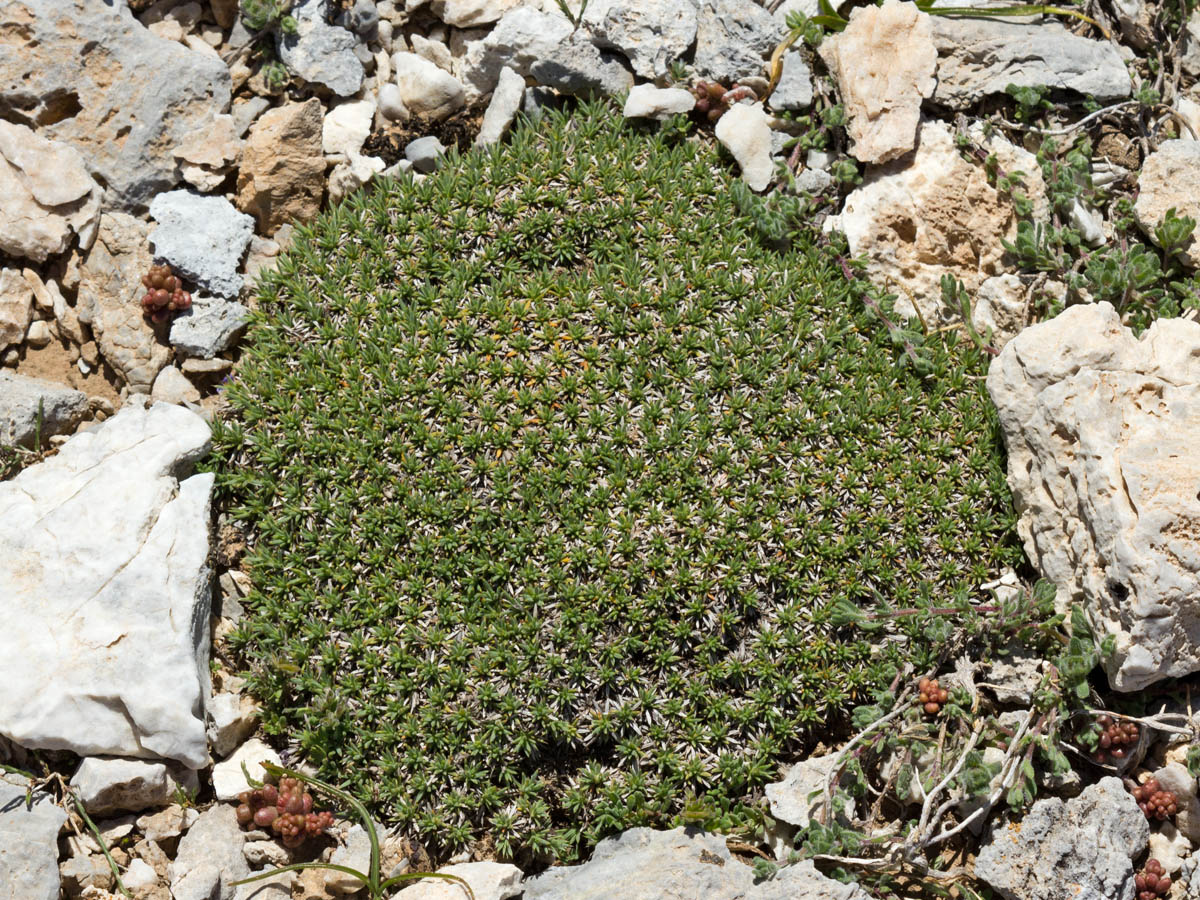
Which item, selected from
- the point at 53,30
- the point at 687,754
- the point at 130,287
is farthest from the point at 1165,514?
the point at 53,30

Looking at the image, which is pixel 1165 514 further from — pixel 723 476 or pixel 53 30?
pixel 53 30

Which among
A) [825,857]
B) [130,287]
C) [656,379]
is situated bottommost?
[825,857]

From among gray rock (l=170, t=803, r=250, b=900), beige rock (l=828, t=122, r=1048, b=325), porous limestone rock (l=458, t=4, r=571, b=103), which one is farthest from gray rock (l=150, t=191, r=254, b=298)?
beige rock (l=828, t=122, r=1048, b=325)

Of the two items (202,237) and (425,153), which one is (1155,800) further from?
(202,237)

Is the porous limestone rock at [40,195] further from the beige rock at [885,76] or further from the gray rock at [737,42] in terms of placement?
the beige rock at [885,76]

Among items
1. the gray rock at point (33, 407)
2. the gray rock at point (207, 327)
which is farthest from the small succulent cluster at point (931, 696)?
the gray rock at point (33, 407)

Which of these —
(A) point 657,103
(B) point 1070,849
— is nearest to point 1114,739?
(B) point 1070,849

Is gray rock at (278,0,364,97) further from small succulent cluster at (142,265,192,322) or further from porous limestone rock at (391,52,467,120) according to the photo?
small succulent cluster at (142,265,192,322)
